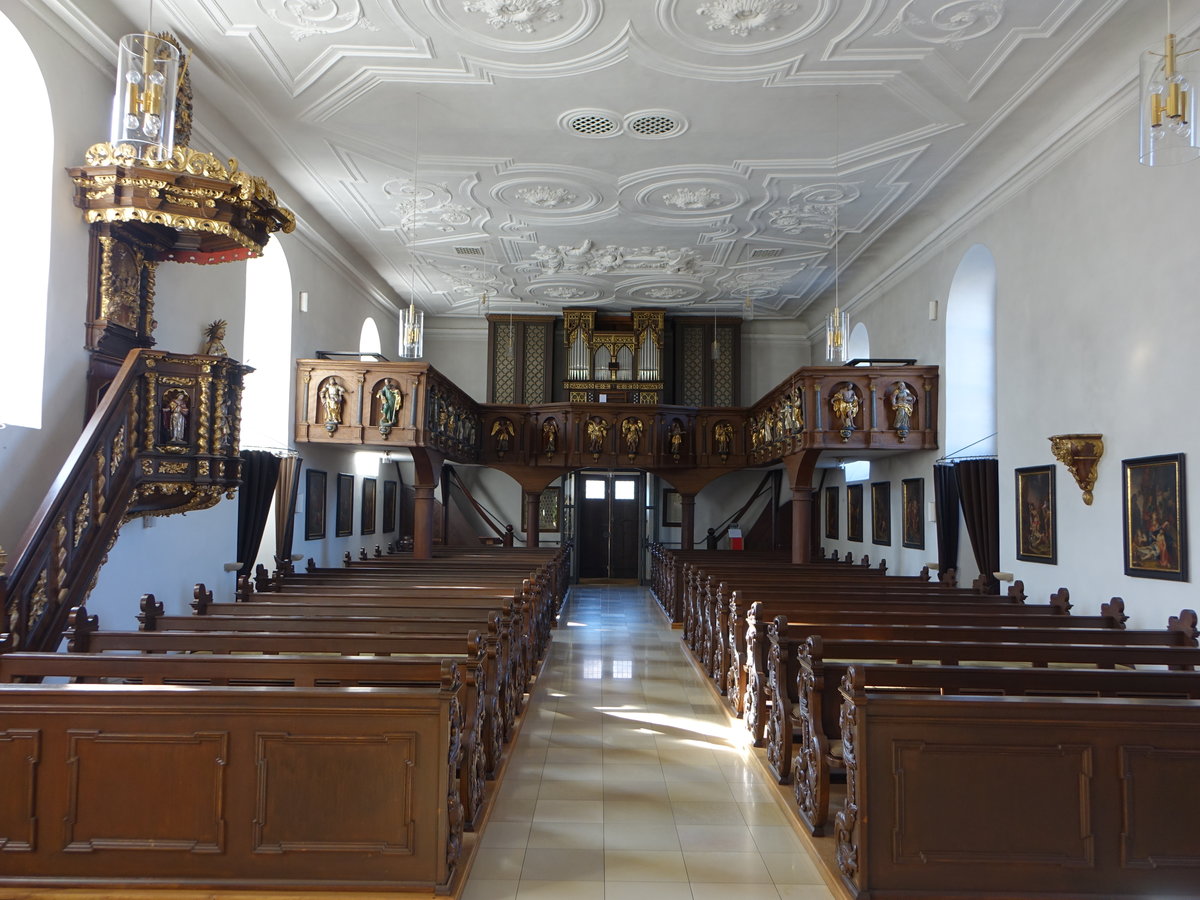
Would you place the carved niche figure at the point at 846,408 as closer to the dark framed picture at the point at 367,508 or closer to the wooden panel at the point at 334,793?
the dark framed picture at the point at 367,508

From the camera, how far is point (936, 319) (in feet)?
39.8

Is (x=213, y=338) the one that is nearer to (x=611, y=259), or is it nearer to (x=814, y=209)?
(x=611, y=259)

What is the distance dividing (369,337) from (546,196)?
6.39m

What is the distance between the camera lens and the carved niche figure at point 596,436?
1706 centimetres

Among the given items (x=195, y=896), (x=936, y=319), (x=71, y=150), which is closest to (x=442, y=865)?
(x=195, y=896)

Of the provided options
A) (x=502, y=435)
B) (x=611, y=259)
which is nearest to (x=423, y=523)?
(x=502, y=435)

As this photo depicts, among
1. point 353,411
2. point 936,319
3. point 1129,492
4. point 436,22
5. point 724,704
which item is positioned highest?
point 436,22

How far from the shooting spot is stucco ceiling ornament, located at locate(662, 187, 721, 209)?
459 inches

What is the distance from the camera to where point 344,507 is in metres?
14.4

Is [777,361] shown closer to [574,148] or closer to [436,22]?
[574,148]

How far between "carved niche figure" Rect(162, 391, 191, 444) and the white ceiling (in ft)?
11.3

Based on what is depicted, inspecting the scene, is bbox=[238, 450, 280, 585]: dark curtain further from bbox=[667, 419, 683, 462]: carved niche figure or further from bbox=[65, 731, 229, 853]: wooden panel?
bbox=[667, 419, 683, 462]: carved niche figure

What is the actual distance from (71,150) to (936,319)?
1061 centimetres

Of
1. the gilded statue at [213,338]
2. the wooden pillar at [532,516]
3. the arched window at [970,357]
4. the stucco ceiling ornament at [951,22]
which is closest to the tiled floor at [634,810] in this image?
the gilded statue at [213,338]
